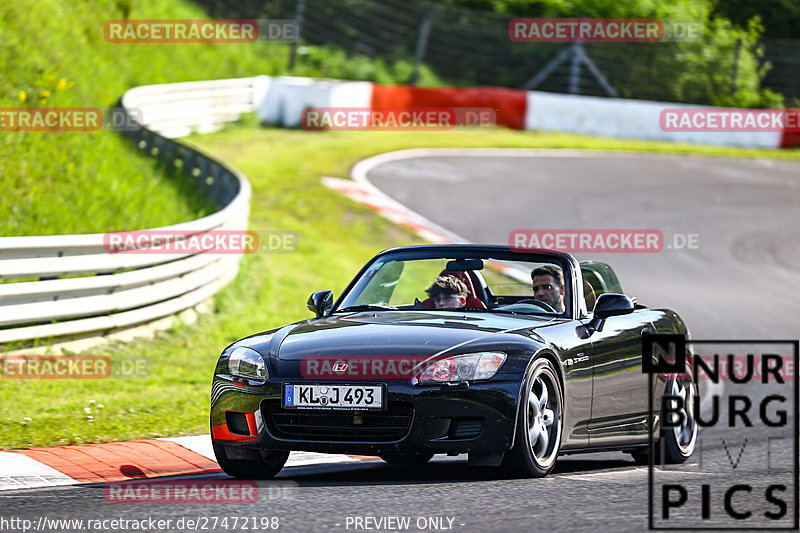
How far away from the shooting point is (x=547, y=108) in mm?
30031

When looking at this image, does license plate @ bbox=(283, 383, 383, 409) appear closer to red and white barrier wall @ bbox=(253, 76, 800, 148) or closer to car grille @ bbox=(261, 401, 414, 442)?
car grille @ bbox=(261, 401, 414, 442)

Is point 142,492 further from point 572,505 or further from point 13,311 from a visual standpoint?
point 13,311

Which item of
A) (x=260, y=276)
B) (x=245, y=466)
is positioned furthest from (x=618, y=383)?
(x=260, y=276)

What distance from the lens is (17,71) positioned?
56.4 ft

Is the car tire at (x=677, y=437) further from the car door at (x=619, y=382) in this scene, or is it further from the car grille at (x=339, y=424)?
the car grille at (x=339, y=424)

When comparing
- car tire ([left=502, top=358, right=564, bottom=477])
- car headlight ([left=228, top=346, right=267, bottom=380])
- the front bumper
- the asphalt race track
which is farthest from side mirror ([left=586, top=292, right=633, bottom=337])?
car headlight ([left=228, top=346, right=267, bottom=380])

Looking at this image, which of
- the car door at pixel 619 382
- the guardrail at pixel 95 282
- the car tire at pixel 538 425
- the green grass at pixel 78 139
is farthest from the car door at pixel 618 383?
the green grass at pixel 78 139

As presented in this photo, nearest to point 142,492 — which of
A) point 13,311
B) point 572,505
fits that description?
point 572,505

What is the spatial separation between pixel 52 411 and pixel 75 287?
205 centimetres

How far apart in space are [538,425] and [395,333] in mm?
877

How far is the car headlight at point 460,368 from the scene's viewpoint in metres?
6.01

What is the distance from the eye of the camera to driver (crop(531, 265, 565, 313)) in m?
7.36

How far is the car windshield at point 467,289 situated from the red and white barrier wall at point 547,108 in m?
19.6

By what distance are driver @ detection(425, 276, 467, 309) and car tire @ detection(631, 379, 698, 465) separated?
5.36 feet
